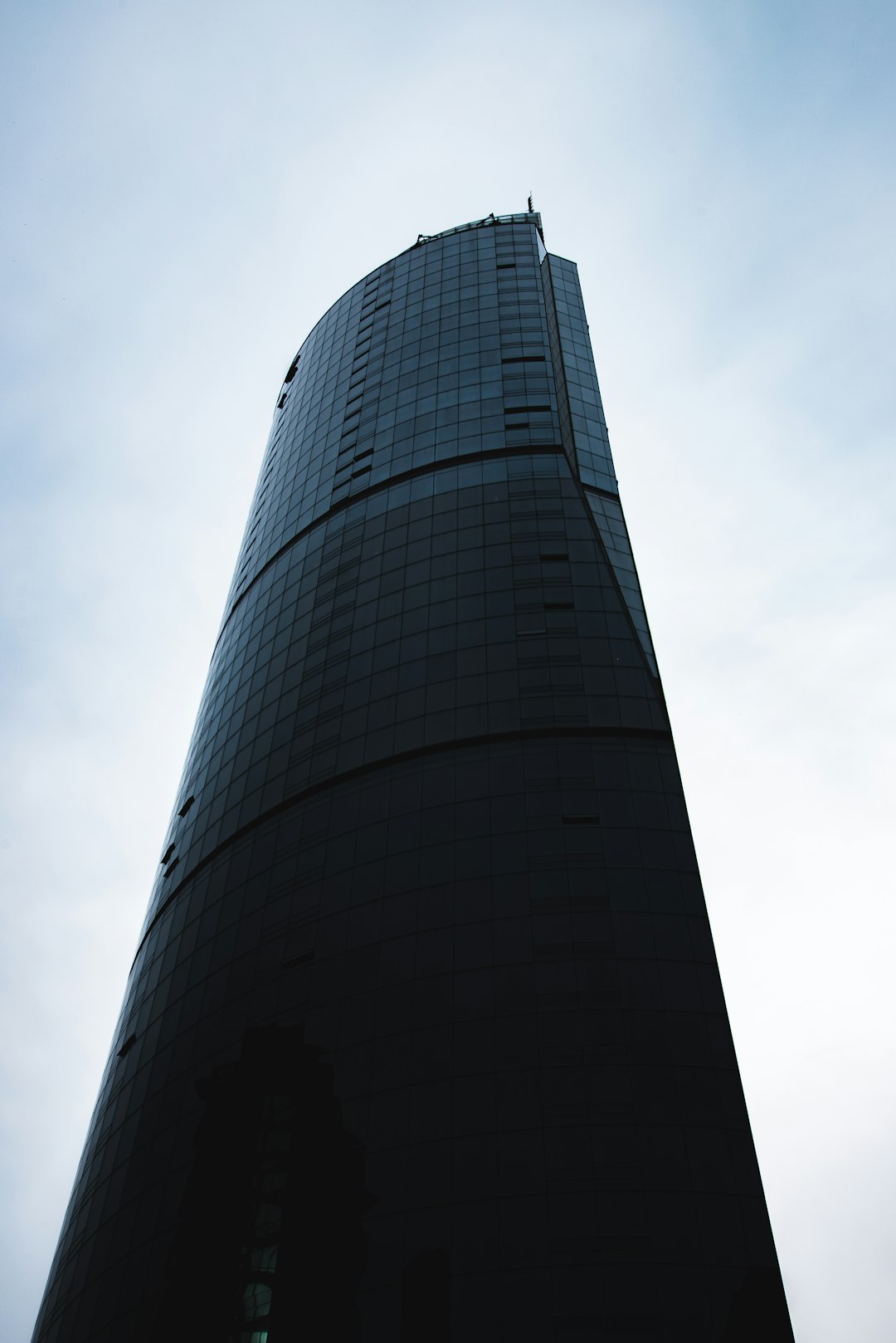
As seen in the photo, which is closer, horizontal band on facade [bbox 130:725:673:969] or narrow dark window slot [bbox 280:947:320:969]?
narrow dark window slot [bbox 280:947:320:969]

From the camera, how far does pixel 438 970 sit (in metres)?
37.6

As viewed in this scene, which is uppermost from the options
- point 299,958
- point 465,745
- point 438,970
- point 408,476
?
point 408,476

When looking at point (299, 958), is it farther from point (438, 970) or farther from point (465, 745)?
point (465, 745)

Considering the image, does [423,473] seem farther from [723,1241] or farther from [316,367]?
[723,1241]

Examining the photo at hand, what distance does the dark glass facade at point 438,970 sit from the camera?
99.0 ft

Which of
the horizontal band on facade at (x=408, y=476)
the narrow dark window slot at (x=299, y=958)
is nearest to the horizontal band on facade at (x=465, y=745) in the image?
the narrow dark window slot at (x=299, y=958)

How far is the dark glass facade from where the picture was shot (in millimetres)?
30172

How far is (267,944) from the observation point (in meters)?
43.4

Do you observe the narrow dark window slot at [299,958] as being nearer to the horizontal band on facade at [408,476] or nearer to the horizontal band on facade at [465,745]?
the horizontal band on facade at [465,745]

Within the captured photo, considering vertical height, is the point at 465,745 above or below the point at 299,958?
above

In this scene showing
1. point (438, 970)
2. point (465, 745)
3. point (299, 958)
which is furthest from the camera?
point (465, 745)

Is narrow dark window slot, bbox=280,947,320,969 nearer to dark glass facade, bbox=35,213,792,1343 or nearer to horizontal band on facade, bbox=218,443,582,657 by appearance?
dark glass facade, bbox=35,213,792,1343

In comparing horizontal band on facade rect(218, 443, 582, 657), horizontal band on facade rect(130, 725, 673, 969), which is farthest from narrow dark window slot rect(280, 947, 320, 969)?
horizontal band on facade rect(218, 443, 582, 657)

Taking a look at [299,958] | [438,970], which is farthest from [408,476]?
[438,970]
